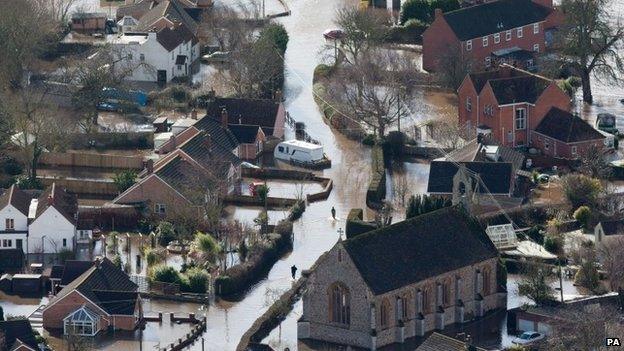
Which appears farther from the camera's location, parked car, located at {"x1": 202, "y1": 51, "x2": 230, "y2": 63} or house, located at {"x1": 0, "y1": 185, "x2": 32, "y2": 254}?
parked car, located at {"x1": 202, "y1": 51, "x2": 230, "y2": 63}

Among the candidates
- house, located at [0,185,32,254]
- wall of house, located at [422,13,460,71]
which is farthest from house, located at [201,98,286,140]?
house, located at [0,185,32,254]

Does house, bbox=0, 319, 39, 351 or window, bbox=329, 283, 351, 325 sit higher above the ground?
window, bbox=329, 283, 351, 325

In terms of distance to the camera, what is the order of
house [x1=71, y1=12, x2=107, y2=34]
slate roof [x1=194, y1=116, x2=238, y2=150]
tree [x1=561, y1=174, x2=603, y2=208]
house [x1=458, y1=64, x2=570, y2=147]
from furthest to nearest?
house [x1=71, y1=12, x2=107, y2=34]
house [x1=458, y1=64, x2=570, y2=147]
slate roof [x1=194, y1=116, x2=238, y2=150]
tree [x1=561, y1=174, x2=603, y2=208]

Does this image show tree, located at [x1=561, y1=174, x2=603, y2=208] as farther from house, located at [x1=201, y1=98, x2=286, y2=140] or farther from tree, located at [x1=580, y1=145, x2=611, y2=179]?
house, located at [x1=201, y1=98, x2=286, y2=140]

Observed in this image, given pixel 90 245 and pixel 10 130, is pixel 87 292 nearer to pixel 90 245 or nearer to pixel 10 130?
pixel 90 245

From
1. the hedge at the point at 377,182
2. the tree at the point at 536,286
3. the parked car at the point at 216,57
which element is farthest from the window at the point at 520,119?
the parked car at the point at 216,57

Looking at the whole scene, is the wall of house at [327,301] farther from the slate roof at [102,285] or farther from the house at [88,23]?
the house at [88,23]
